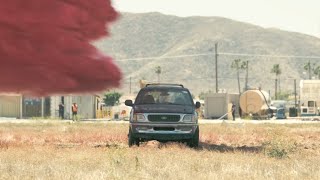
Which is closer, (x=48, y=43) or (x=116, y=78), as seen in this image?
(x=48, y=43)

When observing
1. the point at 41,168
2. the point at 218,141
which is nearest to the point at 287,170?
the point at 41,168

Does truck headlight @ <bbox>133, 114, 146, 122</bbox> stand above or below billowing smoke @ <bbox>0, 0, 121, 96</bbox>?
below

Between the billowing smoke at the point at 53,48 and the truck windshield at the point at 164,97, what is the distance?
10.6m

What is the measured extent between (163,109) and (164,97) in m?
1.02

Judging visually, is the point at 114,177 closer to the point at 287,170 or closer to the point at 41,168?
the point at 41,168

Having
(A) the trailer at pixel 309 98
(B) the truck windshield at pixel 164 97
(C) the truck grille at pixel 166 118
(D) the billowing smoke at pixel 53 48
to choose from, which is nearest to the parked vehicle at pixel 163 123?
(C) the truck grille at pixel 166 118

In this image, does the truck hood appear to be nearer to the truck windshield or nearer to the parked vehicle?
the parked vehicle

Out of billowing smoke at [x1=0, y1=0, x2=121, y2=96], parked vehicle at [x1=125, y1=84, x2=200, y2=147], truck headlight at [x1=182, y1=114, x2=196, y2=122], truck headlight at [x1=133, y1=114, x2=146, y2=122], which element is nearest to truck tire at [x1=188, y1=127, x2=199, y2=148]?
parked vehicle at [x1=125, y1=84, x2=200, y2=147]

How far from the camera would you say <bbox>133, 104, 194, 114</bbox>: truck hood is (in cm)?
1719

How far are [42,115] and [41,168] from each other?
38.5m

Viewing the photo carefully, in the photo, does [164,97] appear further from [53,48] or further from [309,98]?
[309,98]

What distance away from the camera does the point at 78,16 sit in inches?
266

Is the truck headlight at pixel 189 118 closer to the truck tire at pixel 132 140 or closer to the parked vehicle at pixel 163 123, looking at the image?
the parked vehicle at pixel 163 123

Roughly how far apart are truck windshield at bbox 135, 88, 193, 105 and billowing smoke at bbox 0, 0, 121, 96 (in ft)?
34.7
